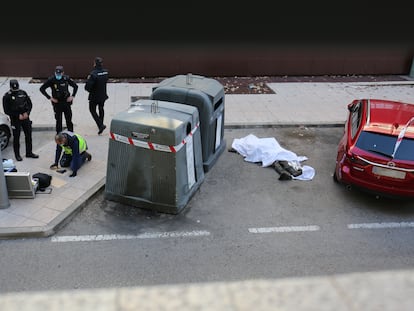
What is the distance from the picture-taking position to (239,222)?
6.31 metres

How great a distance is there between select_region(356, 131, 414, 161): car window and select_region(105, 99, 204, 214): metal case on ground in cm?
284

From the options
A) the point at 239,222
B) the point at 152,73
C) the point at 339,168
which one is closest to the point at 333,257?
the point at 239,222

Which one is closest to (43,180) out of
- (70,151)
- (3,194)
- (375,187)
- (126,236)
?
(3,194)

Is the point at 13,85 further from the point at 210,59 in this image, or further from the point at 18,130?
the point at 210,59

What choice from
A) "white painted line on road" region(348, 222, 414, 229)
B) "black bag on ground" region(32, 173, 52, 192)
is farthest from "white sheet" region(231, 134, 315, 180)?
"black bag on ground" region(32, 173, 52, 192)

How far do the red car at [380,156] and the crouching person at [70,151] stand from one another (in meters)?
4.64

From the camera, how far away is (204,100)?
7289 millimetres

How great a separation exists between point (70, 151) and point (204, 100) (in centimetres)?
262

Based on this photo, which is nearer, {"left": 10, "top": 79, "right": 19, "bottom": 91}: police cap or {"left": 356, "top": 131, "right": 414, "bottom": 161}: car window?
{"left": 356, "top": 131, "right": 414, "bottom": 161}: car window

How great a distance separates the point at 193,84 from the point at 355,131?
3098 millimetres

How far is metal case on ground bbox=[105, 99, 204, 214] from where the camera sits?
19.7 feet

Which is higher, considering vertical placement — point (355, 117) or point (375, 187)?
point (355, 117)

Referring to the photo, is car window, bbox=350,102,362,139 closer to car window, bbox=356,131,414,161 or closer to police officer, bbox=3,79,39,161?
car window, bbox=356,131,414,161

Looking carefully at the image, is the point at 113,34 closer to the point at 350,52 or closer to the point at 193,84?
the point at 193,84
